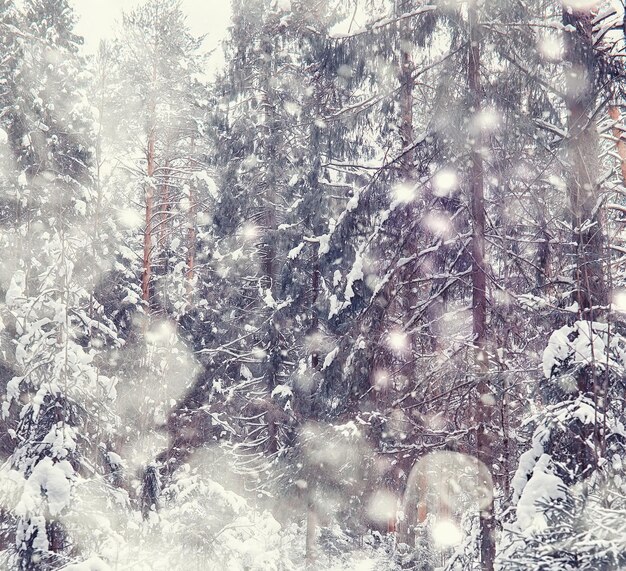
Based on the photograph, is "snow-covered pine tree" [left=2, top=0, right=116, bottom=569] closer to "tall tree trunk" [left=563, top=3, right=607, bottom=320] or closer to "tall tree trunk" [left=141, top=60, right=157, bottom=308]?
"tall tree trunk" [left=141, top=60, right=157, bottom=308]

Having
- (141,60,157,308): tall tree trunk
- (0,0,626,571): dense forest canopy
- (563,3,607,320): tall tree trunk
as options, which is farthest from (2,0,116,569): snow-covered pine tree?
(563,3,607,320): tall tree trunk

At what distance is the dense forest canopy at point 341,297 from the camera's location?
5820mm

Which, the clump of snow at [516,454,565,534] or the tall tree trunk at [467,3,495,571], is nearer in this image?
the clump of snow at [516,454,565,534]

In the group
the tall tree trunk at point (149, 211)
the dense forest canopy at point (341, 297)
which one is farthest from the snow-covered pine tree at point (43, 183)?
the tall tree trunk at point (149, 211)

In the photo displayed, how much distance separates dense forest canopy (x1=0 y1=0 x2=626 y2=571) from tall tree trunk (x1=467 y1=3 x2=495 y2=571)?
4cm

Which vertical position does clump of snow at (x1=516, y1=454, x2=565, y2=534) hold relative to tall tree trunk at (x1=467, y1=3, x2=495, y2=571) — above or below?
below

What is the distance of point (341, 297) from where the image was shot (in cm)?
1033

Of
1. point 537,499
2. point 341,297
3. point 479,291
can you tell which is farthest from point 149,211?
point 537,499

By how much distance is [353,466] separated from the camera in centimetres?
751

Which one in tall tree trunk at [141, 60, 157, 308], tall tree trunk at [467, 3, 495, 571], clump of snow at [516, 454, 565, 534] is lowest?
clump of snow at [516, 454, 565, 534]

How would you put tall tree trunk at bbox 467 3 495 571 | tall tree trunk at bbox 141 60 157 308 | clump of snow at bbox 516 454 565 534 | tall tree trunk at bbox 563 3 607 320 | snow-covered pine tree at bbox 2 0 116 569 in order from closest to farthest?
clump of snow at bbox 516 454 565 534
tall tree trunk at bbox 563 3 607 320
tall tree trunk at bbox 467 3 495 571
snow-covered pine tree at bbox 2 0 116 569
tall tree trunk at bbox 141 60 157 308

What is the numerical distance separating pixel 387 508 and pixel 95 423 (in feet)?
16.2

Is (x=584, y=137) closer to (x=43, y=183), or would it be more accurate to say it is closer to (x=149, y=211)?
(x=43, y=183)

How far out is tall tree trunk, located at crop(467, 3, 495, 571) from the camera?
251 inches
